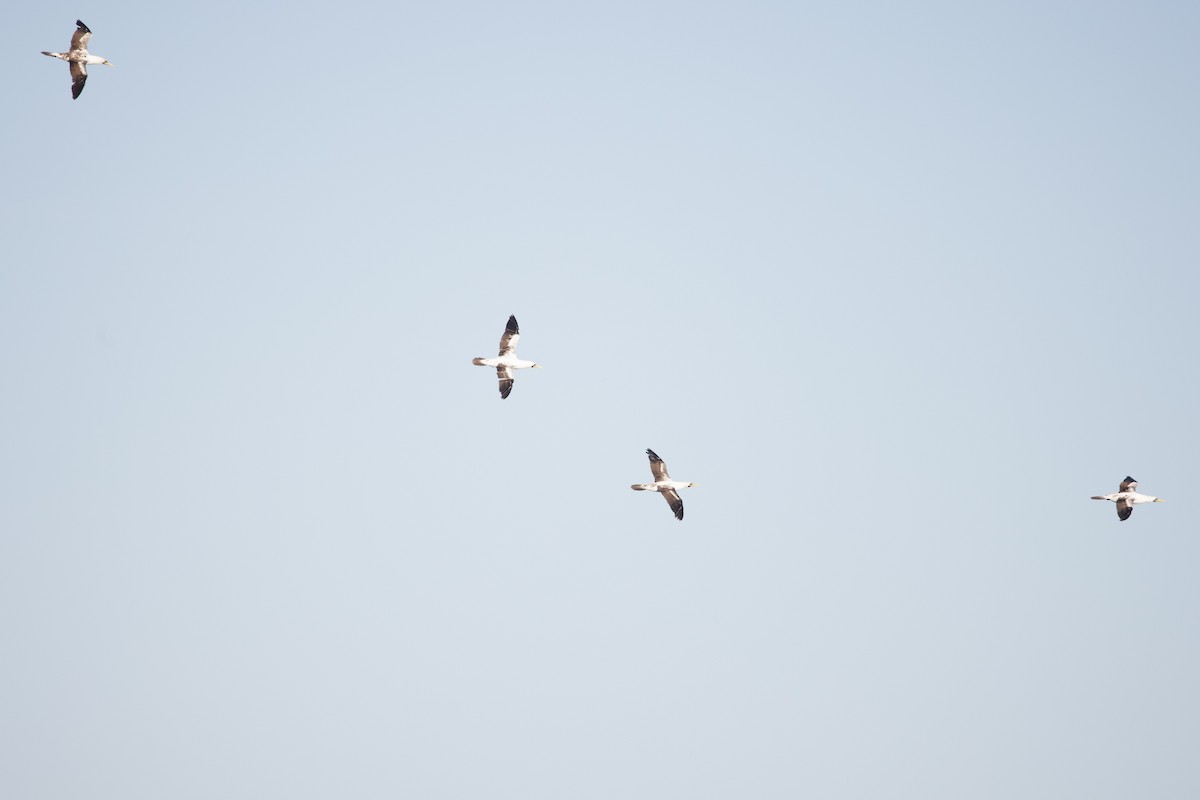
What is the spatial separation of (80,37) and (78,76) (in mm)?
1908

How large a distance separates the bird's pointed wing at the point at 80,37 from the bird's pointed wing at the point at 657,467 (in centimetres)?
3316

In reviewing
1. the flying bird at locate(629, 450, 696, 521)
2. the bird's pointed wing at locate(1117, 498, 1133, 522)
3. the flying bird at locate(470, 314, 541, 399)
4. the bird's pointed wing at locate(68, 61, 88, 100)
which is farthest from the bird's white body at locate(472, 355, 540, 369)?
the bird's pointed wing at locate(1117, 498, 1133, 522)

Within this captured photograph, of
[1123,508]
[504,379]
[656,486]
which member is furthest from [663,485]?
[1123,508]

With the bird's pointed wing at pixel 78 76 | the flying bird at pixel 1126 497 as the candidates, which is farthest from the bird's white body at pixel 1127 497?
the bird's pointed wing at pixel 78 76

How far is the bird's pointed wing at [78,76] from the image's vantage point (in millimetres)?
101375

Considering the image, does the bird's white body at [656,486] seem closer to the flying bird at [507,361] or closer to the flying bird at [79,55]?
the flying bird at [507,361]

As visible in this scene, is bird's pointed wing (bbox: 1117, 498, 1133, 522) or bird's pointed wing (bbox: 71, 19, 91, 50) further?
bird's pointed wing (bbox: 1117, 498, 1133, 522)

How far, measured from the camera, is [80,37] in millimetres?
102438

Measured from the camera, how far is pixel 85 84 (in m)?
102

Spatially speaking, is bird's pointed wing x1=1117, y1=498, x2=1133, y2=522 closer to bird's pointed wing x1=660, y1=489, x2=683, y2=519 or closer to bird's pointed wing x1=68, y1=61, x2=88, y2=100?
bird's pointed wing x1=660, y1=489, x2=683, y2=519

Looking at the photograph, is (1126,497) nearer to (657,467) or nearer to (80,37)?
(657,467)

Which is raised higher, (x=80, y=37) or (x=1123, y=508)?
(x=80, y=37)

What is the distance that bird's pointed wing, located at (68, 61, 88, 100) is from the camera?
101375mm

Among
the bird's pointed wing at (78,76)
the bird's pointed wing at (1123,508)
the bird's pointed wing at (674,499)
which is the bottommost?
the bird's pointed wing at (674,499)
